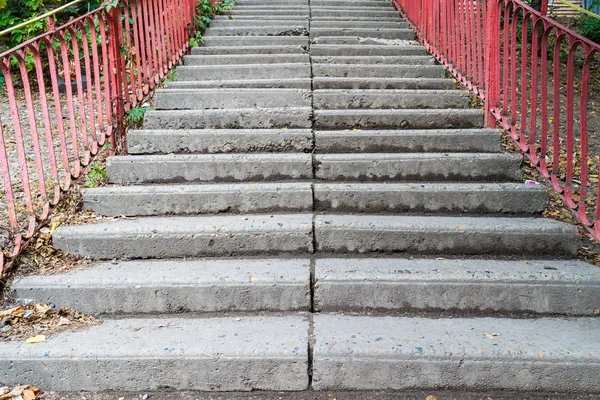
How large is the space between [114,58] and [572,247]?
359 centimetres

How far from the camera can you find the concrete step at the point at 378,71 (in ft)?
16.3

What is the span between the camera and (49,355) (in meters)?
2.41

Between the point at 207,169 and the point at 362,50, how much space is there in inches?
109

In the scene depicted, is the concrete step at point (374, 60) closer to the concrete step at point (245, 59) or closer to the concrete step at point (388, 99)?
the concrete step at point (245, 59)

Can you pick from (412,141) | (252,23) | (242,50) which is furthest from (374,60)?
(252,23)

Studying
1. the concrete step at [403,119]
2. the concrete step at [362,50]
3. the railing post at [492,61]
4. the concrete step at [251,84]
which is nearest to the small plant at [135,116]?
the concrete step at [251,84]

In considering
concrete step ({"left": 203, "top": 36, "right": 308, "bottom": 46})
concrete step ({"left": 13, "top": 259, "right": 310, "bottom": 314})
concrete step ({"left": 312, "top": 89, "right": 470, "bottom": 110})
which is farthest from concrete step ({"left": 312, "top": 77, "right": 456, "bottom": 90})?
concrete step ({"left": 13, "top": 259, "right": 310, "bottom": 314})

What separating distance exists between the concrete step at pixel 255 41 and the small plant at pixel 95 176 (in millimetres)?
2637

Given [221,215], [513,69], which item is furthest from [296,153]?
[513,69]

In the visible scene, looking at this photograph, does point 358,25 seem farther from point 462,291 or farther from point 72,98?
point 462,291

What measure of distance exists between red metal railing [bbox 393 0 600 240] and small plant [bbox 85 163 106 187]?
3.10 meters

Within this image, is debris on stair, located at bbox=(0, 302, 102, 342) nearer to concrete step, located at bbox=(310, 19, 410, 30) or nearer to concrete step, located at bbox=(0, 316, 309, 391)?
concrete step, located at bbox=(0, 316, 309, 391)

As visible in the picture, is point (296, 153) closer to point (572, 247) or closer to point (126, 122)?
point (126, 122)

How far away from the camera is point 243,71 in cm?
497
